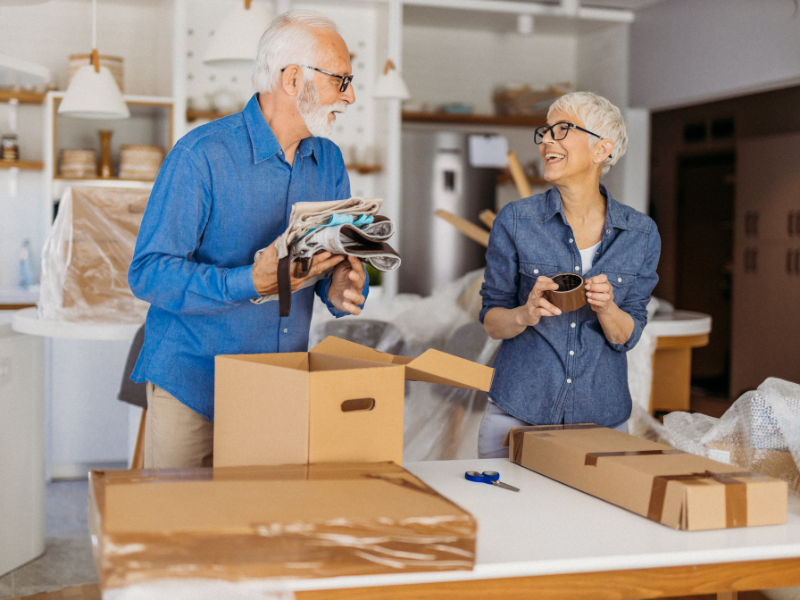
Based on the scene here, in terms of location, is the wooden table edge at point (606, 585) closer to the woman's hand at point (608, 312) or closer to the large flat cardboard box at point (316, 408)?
the large flat cardboard box at point (316, 408)

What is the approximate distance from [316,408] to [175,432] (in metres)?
0.51

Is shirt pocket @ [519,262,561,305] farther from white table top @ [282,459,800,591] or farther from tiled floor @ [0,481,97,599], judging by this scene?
tiled floor @ [0,481,97,599]

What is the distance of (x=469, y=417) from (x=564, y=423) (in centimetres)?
109

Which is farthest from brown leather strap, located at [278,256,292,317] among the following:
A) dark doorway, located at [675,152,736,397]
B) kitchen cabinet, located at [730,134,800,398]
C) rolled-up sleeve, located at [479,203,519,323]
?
dark doorway, located at [675,152,736,397]

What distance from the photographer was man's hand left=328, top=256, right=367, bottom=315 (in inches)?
57.0

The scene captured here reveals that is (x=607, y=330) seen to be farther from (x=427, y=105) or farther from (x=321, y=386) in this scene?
(x=427, y=105)

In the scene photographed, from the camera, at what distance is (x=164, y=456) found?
157cm

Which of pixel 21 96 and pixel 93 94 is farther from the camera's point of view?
pixel 21 96

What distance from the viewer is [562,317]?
179 cm

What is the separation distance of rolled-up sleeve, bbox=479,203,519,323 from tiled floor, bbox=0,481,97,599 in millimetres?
1877

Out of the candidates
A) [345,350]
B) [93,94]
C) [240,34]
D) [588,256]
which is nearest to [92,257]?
[240,34]

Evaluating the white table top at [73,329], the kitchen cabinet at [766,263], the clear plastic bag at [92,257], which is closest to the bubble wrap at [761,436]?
the white table top at [73,329]

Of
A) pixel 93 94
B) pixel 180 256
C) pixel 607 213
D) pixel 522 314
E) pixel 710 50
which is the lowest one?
pixel 522 314

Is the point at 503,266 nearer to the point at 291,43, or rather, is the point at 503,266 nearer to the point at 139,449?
the point at 291,43
